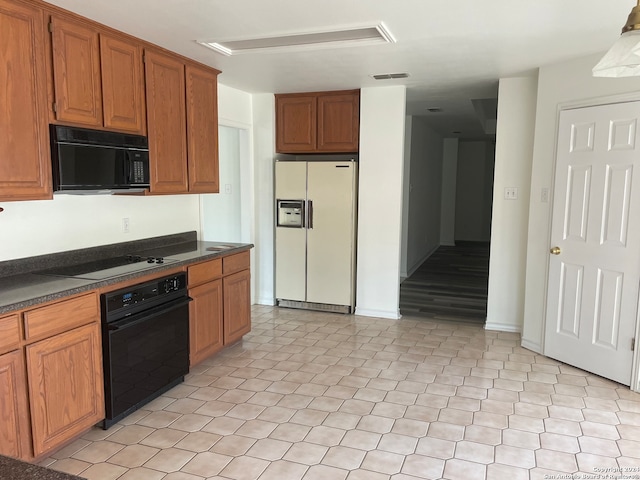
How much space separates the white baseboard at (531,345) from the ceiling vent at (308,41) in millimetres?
2742

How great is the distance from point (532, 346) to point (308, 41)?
10.1 feet

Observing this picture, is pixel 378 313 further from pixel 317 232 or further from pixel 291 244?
pixel 291 244

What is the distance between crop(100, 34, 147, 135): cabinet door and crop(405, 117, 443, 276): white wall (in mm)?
4146

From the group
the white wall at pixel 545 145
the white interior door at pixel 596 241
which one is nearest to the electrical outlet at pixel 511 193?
the white wall at pixel 545 145

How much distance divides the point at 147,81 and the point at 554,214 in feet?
10.6

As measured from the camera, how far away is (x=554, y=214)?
12.5 ft

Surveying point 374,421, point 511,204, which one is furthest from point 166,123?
point 511,204

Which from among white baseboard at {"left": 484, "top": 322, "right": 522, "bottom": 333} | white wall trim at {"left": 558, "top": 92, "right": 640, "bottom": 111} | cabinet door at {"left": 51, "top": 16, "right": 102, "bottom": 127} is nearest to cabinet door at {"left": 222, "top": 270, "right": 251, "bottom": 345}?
cabinet door at {"left": 51, "top": 16, "right": 102, "bottom": 127}

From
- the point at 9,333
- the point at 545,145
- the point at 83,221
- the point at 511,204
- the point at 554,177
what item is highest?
the point at 545,145

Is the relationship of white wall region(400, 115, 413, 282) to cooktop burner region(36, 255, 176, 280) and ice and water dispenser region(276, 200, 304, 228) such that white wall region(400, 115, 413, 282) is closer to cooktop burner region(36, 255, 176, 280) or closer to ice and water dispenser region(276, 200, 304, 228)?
ice and water dispenser region(276, 200, 304, 228)

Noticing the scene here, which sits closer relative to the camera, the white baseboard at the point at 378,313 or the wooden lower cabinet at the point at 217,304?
the wooden lower cabinet at the point at 217,304

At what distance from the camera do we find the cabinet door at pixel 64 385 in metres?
2.28

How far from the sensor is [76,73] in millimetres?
2750

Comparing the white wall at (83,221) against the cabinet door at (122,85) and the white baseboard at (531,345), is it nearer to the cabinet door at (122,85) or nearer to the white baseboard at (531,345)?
the cabinet door at (122,85)
